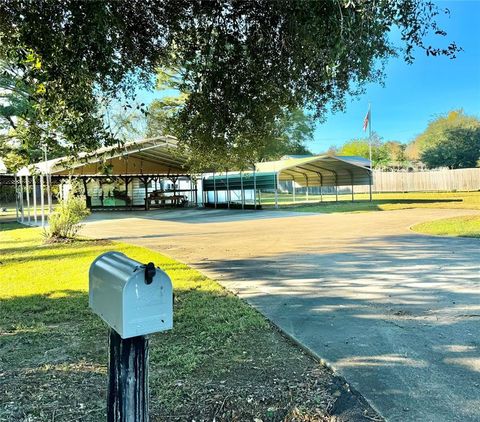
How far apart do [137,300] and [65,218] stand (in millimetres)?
11236

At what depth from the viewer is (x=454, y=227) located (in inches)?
457

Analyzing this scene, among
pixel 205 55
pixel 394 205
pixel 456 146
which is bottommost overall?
pixel 394 205

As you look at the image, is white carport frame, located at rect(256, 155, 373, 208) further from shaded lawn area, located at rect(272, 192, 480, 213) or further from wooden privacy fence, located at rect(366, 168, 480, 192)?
wooden privacy fence, located at rect(366, 168, 480, 192)

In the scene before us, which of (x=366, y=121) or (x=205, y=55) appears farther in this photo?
(x=366, y=121)

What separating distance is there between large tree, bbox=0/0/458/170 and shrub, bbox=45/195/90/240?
654 cm

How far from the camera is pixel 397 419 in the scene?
2428 mm

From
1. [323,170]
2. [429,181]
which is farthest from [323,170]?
[429,181]

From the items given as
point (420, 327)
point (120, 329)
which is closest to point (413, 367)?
point (420, 327)

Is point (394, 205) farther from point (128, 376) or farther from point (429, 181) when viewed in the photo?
point (128, 376)

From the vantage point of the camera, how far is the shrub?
1171 cm

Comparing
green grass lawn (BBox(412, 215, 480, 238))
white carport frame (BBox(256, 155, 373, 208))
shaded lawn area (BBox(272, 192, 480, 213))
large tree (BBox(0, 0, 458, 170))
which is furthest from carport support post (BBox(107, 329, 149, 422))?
white carport frame (BBox(256, 155, 373, 208))

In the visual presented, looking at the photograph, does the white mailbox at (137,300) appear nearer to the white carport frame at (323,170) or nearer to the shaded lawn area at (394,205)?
the shaded lawn area at (394,205)

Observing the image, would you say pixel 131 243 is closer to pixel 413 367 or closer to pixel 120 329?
pixel 413 367

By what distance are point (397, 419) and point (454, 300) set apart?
2.97 m
